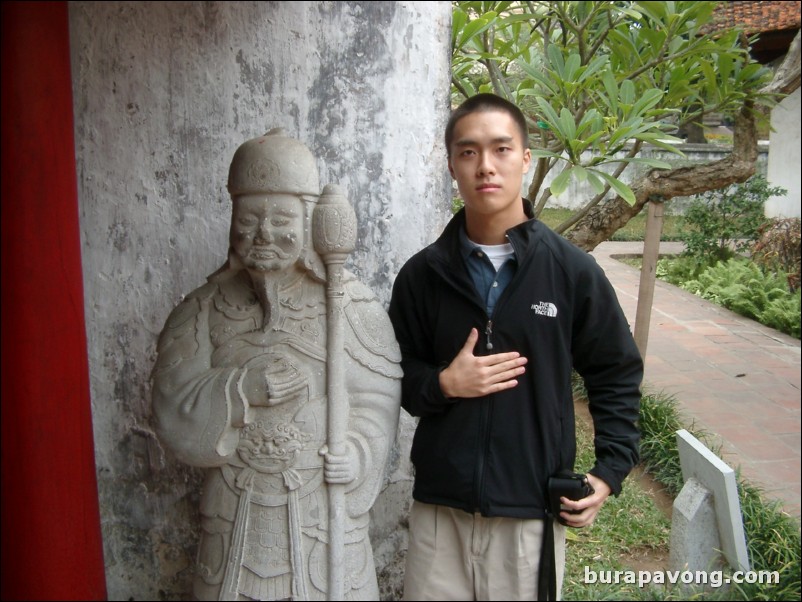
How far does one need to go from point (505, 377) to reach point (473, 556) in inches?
22.3

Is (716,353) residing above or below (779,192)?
below

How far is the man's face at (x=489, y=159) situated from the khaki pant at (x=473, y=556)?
92 cm

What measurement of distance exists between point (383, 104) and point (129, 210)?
1.10 metres

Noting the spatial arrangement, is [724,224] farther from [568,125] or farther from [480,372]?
[480,372]

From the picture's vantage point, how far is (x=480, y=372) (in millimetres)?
1957

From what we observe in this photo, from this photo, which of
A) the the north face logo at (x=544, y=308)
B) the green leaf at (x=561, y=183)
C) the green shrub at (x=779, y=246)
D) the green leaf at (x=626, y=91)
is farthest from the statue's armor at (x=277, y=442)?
the green shrub at (x=779, y=246)

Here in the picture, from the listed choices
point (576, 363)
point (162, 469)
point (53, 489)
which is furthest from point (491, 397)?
point (162, 469)

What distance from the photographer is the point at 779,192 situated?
527 cm

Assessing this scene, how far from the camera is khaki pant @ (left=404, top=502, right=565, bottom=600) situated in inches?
80.7

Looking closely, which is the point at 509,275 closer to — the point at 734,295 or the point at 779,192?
the point at 779,192

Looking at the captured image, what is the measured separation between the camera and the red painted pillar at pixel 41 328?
174cm

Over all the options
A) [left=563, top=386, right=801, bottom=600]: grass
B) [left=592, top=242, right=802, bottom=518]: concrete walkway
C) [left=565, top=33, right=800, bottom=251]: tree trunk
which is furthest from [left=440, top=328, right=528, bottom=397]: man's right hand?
[left=565, top=33, right=800, bottom=251]: tree trunk

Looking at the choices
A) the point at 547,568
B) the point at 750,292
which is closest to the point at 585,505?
the point at 547,568

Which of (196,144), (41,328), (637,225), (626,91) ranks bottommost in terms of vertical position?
(637,225)
